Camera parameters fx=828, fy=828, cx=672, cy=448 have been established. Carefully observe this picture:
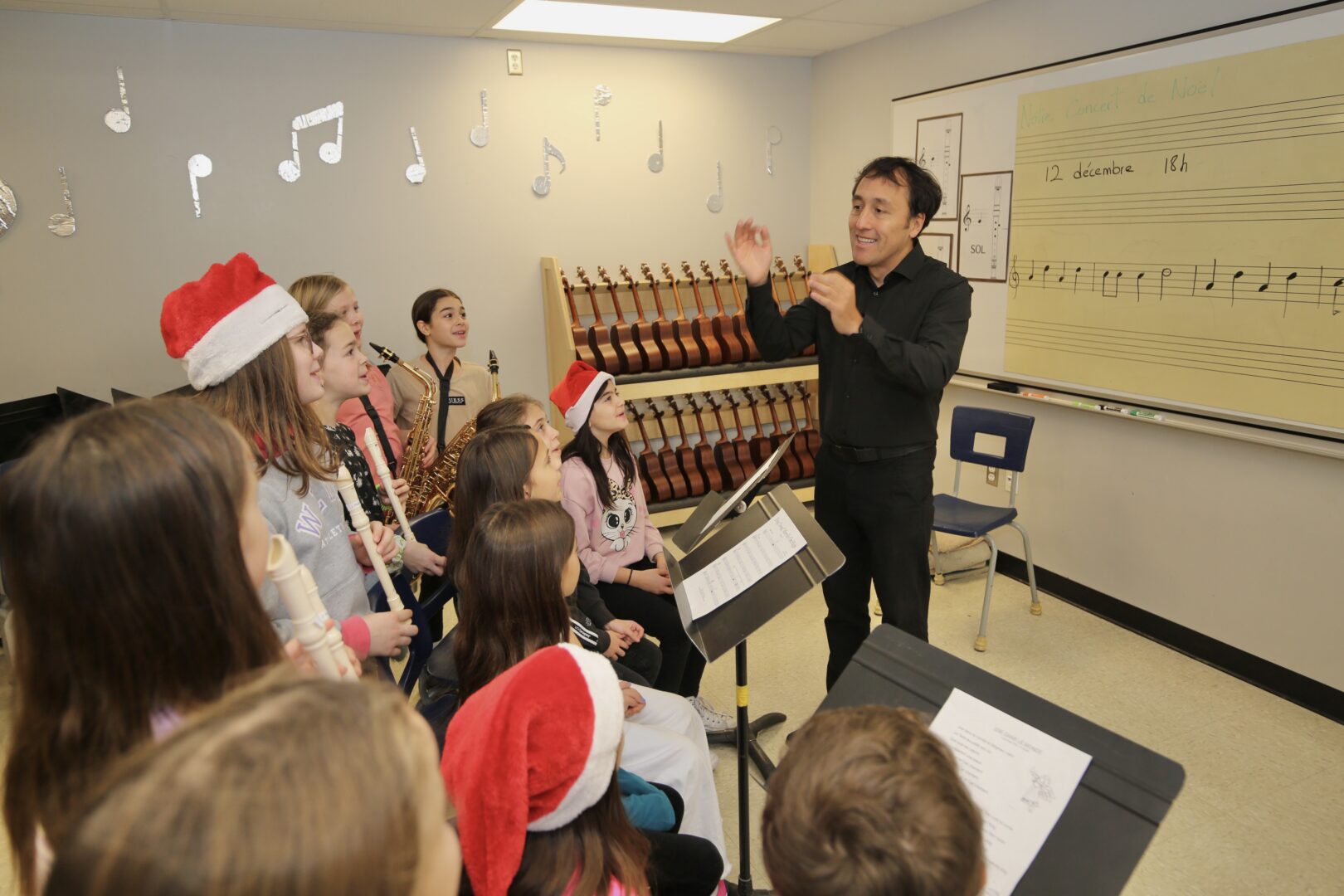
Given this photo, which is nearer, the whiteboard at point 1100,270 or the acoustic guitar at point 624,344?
the whiteboard at point 1100,270


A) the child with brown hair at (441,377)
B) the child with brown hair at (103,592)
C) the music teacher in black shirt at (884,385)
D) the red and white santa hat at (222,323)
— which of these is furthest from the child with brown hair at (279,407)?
the child with brown hair at (441,377)

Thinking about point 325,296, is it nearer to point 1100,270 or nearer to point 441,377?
point 441,377

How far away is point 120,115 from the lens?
11.3 ft

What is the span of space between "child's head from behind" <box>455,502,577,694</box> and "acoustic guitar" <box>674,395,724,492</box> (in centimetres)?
287

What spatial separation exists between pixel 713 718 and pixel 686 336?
219 centimetres

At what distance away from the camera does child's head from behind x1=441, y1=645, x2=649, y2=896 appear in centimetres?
97

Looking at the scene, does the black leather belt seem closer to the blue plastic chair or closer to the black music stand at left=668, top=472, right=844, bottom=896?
the black music stand at left=668, top=472, right=844, bottom=896

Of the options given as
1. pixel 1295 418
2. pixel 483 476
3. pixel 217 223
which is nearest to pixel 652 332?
pixel 217 223

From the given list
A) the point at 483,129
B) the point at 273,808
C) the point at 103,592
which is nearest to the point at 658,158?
the point at 483,129

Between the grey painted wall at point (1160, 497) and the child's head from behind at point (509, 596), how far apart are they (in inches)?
84.4

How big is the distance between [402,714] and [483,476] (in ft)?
4.50

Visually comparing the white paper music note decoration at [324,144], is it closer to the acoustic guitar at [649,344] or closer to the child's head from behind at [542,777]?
the acoustic guitar at [649,344]

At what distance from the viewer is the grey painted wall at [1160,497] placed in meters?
2.60

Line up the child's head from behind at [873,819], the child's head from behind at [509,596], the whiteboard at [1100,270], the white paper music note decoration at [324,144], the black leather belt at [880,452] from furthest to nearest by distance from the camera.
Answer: the white paper music note decoration at [324,144] < the whiteboard at [1100,270] < the black leather belt at [880,452] < the child's head from behind at [509,596] < the child's head from behind at [873,819]
